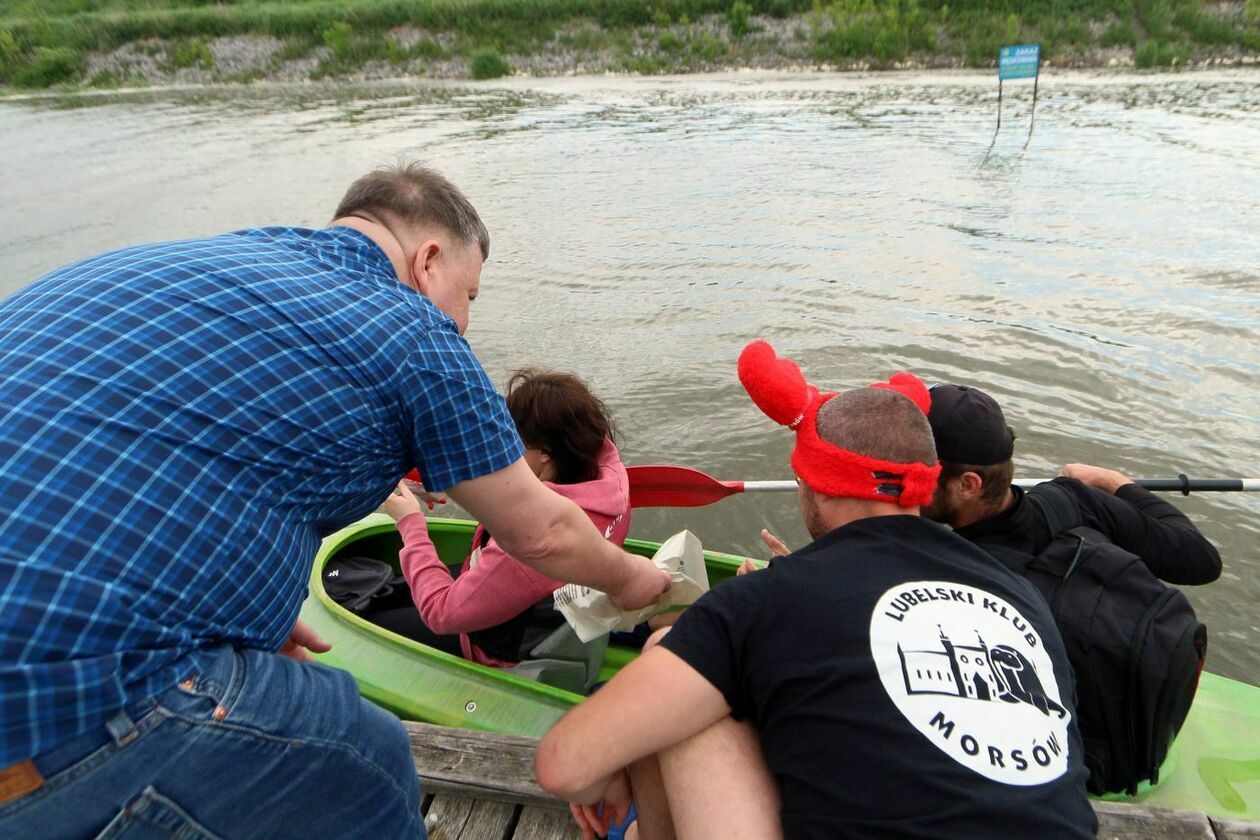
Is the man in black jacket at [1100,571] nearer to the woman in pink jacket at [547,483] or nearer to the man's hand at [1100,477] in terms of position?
the man's hand at [1100,477]

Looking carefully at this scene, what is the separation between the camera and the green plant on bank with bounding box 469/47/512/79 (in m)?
31.0

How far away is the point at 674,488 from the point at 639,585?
195 centimetres

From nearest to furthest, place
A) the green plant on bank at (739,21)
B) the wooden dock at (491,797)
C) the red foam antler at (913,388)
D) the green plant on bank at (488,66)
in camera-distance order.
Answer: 1. the red foam antler at (913,388)
2. the wooden dock at (491,797)
3. the green plant on bank at (488,66)
4. the green plant on bank at (739,21)

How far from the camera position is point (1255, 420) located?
5188 mm

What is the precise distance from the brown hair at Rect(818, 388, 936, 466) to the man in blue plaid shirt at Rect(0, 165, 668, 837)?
675mm

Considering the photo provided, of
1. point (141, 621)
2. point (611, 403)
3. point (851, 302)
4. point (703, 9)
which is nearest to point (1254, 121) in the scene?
point (851, 302)

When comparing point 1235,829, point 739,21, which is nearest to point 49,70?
point 739,21

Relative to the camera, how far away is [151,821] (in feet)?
4.08

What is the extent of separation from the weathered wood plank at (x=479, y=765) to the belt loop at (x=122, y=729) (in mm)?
1302

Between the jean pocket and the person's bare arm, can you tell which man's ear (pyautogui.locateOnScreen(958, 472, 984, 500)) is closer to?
the person's bare arm

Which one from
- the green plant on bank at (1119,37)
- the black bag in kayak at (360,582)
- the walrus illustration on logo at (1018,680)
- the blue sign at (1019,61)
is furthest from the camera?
the green plant on bank at (1119,37)

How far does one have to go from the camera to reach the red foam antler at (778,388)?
6.70 feet

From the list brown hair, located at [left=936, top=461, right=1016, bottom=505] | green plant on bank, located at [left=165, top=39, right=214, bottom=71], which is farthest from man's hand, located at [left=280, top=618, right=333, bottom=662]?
green plant on bank, located at [left=165, top=39, right=214, bottom=71]

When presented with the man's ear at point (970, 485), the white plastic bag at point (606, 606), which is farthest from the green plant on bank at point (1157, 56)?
the white plastic bag at point (606, 606)
